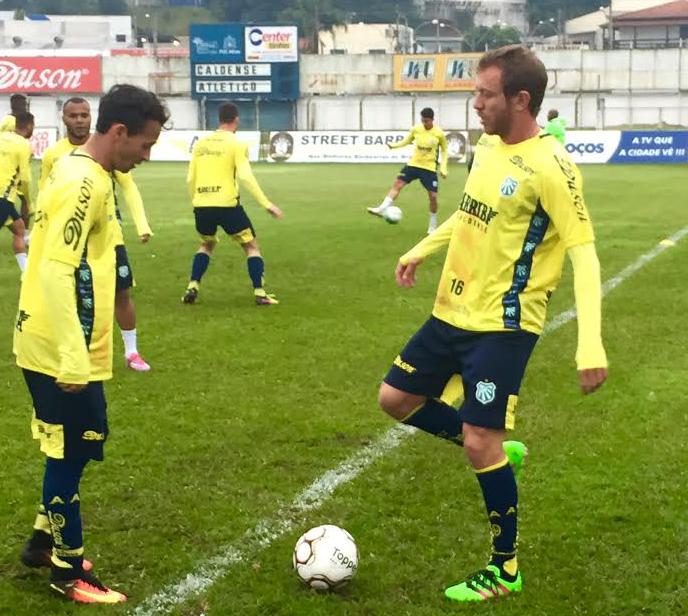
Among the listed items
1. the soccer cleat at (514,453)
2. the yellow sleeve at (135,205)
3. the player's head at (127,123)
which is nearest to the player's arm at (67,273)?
the player's head at (127,123)

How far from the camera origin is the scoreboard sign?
2298 inches

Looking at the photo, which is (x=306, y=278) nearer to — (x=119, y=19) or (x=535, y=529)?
(x=535, y=529)

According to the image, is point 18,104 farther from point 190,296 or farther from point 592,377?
point 592,377

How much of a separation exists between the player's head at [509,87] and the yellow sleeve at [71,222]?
1515 millimetres

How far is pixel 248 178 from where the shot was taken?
10422 mm

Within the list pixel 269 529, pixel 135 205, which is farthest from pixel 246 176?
pixel 269 529

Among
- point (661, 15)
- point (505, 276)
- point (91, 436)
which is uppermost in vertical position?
point (661, 15)

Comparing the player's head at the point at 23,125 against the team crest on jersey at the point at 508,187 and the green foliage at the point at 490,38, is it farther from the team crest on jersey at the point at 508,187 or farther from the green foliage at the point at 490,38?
the green foliage at the point at 490,38

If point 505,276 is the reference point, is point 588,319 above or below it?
below

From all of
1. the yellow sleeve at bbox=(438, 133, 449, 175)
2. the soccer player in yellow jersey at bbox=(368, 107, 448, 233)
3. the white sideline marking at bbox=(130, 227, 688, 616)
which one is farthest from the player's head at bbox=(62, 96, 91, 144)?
the yellow sleeve at bbox=(438, 133, 449, 175)

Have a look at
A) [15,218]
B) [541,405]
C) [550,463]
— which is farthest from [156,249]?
[550,463]

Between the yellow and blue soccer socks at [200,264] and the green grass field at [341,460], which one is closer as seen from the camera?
the green grass field at [341,460]

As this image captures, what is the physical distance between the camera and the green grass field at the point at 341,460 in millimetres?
4289

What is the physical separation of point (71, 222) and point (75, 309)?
0.32 meters
